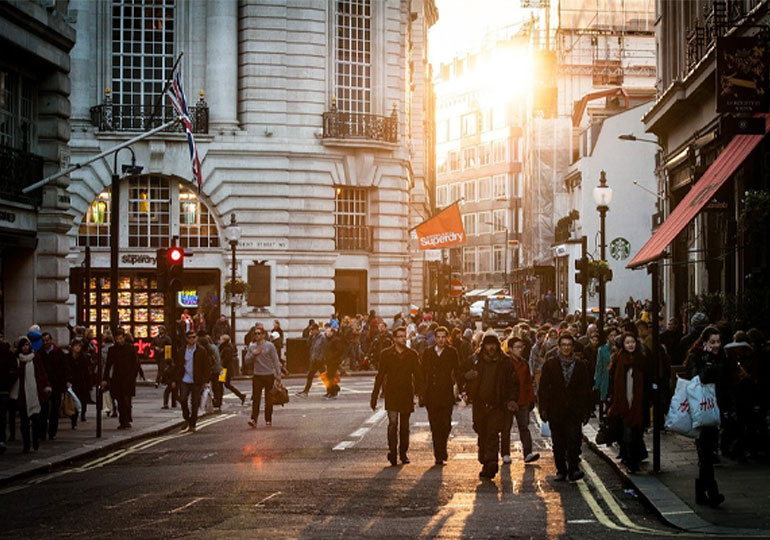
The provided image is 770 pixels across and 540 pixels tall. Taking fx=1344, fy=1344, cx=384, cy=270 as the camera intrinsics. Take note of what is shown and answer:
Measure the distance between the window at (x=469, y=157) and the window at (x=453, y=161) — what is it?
1971 mm

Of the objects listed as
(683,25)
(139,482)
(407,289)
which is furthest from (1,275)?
(407,289)

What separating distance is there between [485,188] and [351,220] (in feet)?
264

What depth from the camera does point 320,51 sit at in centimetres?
4919

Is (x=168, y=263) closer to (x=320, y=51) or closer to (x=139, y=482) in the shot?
(x=139, y=482)

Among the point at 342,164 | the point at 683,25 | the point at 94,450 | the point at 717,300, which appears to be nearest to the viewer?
the point at 94,450

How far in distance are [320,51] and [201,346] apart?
2638 cm

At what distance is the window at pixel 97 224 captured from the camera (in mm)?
47062

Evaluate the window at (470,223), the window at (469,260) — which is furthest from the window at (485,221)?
the window at (469,260)

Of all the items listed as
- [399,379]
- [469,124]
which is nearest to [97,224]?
[399,379]

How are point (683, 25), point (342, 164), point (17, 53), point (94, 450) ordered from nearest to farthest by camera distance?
point (94, 450) < point (17, 53) < point (683, 25) < point (342, 164)

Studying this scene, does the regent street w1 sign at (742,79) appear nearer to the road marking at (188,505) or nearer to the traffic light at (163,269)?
the traffic light at (163,269)

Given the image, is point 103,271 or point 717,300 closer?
point 717,300

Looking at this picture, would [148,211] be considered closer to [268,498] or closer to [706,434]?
[268,498]

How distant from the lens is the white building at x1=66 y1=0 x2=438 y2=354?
4706 cm
